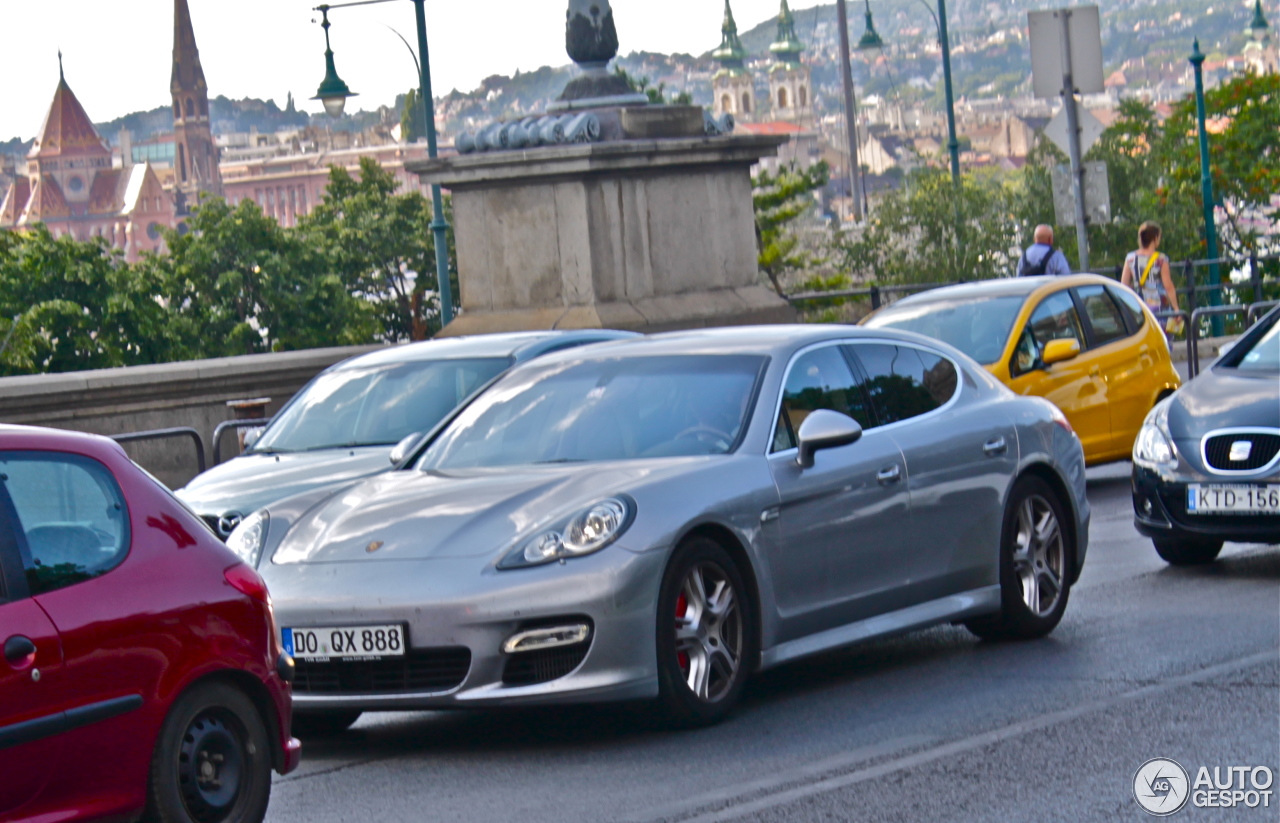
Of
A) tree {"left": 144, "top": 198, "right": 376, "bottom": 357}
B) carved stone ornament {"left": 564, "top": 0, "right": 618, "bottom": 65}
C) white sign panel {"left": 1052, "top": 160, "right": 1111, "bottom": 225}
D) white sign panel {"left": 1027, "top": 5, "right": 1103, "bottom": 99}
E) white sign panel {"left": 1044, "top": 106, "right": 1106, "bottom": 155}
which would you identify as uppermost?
carved stone ornament {"left": 564, "top": 0, "right": 618, "bottom": 65}

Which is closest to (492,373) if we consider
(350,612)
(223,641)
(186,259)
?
(350,612)

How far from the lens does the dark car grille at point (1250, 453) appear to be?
9.69 meters

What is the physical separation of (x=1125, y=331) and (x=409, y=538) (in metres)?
8.80

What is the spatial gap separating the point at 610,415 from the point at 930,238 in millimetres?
59575

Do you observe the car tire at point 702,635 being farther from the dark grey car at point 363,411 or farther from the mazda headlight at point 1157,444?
the mazda headlight at point 1157,444

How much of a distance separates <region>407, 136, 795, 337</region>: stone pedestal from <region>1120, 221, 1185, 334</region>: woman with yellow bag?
4.60 meters

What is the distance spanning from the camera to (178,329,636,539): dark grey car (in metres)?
9.76

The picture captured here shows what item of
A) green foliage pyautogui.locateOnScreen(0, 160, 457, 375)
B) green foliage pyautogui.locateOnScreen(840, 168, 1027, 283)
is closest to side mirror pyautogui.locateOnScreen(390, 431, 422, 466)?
green foliage pyautogui.locateOnScreen(840, 168, 1027, 283)

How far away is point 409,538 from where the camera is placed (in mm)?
6605

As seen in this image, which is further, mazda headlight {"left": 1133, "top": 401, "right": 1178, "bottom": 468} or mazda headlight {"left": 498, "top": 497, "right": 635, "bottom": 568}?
mazda headlight {"left": 1133, "top": 401, "right": 1178, "bottom": 468}

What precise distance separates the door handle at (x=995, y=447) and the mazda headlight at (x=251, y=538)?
2.85 m

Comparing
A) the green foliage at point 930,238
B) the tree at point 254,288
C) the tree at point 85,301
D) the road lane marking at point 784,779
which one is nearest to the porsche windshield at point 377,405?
the road lane marking at point 784,779

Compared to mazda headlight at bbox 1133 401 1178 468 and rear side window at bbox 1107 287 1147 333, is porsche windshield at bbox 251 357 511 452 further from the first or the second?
rear side window at bbox 1107 287 1147 333

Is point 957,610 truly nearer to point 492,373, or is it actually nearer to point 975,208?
point 492,373
